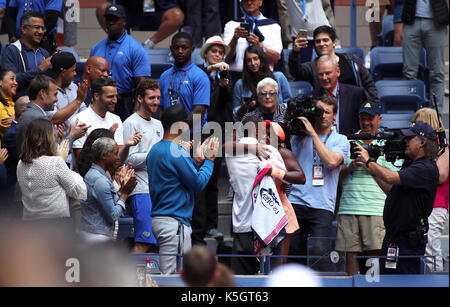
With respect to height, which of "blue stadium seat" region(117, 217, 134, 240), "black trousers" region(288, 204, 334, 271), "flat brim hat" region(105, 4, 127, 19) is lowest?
"blue stadium seat" region(117, 217, 134, 240)

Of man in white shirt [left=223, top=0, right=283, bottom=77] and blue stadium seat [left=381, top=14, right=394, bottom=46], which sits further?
blue stadium seat [left=381, top=14, right=394, bottom=46]

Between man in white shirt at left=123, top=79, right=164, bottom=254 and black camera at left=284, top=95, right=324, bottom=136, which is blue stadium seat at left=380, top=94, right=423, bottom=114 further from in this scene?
man in white shirt at left=123, top=79, right=164, bottom=254

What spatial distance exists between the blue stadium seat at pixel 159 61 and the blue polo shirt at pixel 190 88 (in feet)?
4.84

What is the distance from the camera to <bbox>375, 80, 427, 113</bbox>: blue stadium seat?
9.26 m

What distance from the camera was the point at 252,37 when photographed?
7.86m

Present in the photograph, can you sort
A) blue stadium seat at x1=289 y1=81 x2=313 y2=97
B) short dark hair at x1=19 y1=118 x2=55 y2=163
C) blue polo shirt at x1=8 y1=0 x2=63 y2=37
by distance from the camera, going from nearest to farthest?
short dark hair at x1=19 y1=118 x2=55 y2=163, blue stadium seat at x1=289 y1=81 x2=313 y2=97, blue polo shirt at x1=8 y1=0 x2=63 y2=37

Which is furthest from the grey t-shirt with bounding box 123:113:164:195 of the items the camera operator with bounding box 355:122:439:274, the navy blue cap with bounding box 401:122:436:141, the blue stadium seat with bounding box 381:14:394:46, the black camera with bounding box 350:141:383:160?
the blue stadium seat with bounding box 381:14:394:46

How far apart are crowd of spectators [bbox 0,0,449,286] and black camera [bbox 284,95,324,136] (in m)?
0.02

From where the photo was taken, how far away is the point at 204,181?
600 cm

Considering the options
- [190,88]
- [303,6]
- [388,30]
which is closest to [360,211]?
[190,88]

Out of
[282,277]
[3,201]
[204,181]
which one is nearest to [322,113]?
[204,181]

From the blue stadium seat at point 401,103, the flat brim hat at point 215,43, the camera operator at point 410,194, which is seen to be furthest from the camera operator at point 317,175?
the blue stadium seat at point 401,103

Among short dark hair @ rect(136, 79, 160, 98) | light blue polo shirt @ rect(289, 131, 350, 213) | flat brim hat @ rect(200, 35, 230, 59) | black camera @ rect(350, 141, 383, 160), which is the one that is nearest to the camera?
black camera @ rect(350, 141, 383, 160)
